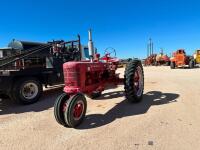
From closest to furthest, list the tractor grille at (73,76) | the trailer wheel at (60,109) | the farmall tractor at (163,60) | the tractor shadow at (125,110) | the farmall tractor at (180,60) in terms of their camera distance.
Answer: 1. the trailer wheel at (60,109)
2. the tractor shadow at (125,110)
3. the tractor grille at (73,76)
4. the farmall tractor at (180,60)
5. the farmall tractor at (163,60)

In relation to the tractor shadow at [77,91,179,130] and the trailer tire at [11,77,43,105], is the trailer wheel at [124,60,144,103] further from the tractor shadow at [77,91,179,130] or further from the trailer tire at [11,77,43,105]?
the trailer tire at [11,77,43,105]

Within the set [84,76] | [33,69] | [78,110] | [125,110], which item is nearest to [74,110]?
[78,110]

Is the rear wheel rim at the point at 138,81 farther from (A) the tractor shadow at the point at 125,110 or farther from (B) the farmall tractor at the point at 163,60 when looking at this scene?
(B) the farmall tractor at the point at 163,60

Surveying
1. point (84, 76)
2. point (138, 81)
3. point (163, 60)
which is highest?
point (163, 60)

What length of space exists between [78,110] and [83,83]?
757 millimetres

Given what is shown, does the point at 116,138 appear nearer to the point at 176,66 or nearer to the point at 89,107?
the point at 89,107

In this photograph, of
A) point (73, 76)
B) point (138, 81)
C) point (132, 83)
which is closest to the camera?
point (73, 76)

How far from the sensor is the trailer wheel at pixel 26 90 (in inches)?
248

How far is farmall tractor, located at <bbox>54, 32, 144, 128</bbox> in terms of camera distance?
168 inches

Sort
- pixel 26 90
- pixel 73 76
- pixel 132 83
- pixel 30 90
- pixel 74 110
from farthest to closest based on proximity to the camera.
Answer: pixel 30 90
pixel 26 90
pixel 132 83
pixel 73 76
pixel 74 110

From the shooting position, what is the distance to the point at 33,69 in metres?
6.86

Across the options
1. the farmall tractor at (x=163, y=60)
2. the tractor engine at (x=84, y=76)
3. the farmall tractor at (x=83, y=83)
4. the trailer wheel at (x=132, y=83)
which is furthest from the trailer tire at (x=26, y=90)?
the farmall tractor at (x=163, y=60)

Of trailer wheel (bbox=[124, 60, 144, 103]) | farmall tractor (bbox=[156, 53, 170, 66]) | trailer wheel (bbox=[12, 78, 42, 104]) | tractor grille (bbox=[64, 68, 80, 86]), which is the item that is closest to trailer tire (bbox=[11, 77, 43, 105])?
trailer wheel (bbox=[12, 78, 42, 104])

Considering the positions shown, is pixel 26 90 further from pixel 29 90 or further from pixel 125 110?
pixel 125 110
